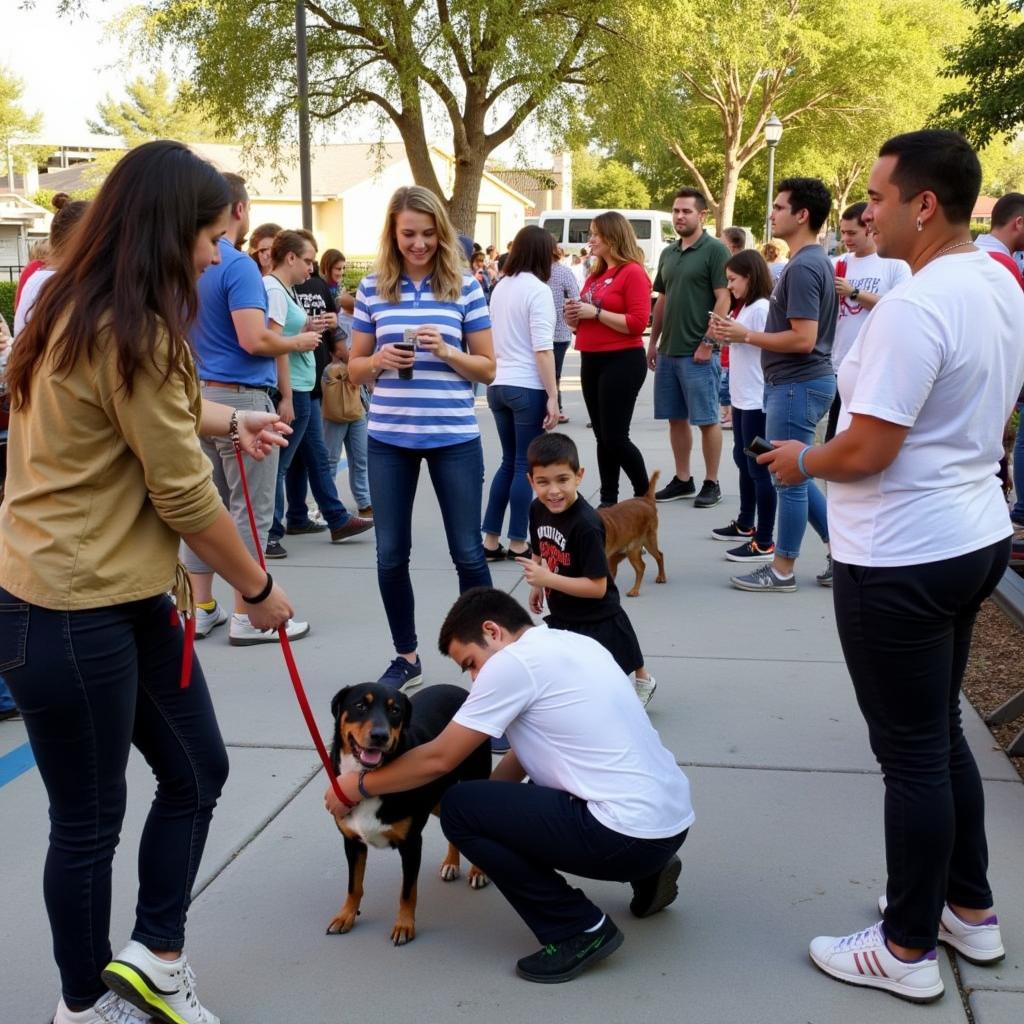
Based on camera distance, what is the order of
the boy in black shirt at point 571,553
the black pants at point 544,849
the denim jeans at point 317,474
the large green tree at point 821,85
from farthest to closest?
the large green tree at point 821,85
the denim jeans at point 317,474
the boy in black shirt at point 571,553
the black pants at point 544,849

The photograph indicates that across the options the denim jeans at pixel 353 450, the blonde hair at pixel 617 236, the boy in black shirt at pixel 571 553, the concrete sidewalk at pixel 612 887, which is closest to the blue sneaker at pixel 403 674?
the concrete sidewalk at pixel 612 887

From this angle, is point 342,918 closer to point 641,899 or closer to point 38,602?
point 641,899

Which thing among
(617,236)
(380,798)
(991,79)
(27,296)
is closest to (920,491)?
(380,798)

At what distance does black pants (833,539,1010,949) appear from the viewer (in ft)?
8.82

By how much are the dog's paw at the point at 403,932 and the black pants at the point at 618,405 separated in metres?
4.91

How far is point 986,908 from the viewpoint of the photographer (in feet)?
9.94

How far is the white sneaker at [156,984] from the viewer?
2557 mm

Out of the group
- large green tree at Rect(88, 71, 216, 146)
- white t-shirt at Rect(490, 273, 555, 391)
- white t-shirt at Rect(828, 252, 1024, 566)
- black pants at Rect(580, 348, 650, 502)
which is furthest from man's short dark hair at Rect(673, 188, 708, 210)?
large green tree at Rect(88, 71, 216, 146)

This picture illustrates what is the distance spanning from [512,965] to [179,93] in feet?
71.6

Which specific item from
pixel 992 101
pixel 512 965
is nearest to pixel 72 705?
pixel 512 965

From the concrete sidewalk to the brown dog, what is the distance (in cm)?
81

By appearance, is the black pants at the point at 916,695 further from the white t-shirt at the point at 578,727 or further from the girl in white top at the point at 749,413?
the girl in white top at the point at 749,413

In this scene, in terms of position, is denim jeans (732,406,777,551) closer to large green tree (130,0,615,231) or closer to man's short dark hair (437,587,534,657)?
man's short dark hair (437,587,534,657)

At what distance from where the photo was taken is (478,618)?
3.16 metres
